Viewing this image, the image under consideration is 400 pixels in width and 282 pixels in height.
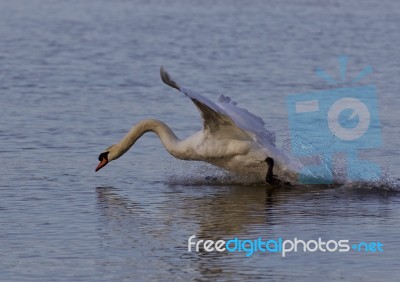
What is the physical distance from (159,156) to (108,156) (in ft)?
3.70

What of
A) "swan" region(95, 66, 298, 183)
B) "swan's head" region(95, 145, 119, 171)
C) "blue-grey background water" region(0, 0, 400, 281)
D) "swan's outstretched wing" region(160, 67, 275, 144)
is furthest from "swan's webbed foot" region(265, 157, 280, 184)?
"swan's head" region(95, 145, 119, 171)

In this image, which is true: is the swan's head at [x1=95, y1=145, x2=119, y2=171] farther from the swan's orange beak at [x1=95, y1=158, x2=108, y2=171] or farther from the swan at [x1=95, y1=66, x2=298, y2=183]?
the swan at [x1=95, y1=66, x2=298, y2=183]

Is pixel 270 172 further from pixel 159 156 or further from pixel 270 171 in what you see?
pixel 159 156

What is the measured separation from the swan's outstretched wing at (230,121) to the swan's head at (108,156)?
3.82 ft

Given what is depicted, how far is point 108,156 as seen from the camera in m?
13.7

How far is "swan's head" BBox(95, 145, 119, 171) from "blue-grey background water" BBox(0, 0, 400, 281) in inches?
5.8

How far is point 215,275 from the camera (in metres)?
9.30

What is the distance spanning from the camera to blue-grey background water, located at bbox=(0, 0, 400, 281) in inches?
384

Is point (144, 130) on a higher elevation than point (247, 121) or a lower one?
lower

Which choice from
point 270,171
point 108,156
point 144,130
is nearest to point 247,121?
point 270,171

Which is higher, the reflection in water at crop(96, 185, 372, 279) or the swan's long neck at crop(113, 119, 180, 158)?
the swan's long neck at crop(113, 119, 180, 158)

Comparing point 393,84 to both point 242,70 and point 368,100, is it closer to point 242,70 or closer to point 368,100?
point 368,100

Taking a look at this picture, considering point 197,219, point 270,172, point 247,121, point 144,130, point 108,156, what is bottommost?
point 197,219

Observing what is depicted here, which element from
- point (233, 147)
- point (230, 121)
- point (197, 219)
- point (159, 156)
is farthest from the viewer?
point (159, 156)
